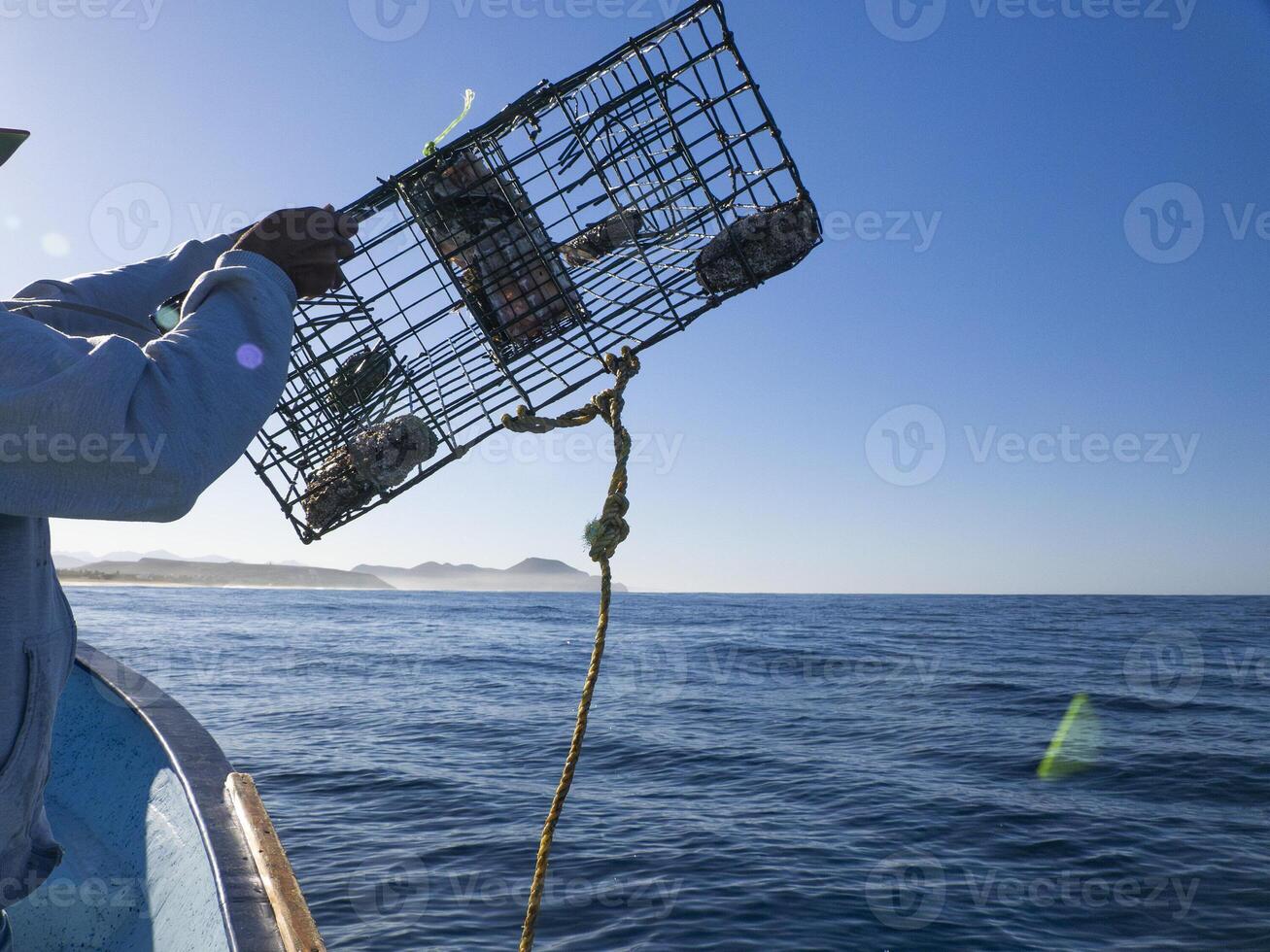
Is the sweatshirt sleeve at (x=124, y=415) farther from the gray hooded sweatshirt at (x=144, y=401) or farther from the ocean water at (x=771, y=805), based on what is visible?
the ocean water at (x=771, y=805)

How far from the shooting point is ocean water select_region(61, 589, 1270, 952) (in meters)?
5.95

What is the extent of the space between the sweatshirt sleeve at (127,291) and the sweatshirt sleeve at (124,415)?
0.65 meters

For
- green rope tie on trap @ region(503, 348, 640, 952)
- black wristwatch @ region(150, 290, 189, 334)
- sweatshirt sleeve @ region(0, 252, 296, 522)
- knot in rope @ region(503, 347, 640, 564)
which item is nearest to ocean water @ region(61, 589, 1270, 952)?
green rope tie on trap @ region(503, 348, 640, 952)

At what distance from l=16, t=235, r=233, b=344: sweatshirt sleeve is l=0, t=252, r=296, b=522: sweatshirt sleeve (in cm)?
65

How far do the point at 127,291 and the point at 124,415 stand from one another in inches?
37.5

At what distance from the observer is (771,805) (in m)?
8.59

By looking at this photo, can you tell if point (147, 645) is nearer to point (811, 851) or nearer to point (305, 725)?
point (305, 725)

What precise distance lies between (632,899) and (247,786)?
3.81 meters

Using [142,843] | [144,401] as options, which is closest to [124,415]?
[144,401]

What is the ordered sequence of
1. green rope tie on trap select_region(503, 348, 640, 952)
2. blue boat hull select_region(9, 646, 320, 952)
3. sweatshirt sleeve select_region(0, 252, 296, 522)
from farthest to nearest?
blue boat hull select_region(9, 646, 320, 952)
green rope tie on trap select_region(503, 348, 640, 952)
sweatshirt sleeve select_region(0, 252, 296, 522)

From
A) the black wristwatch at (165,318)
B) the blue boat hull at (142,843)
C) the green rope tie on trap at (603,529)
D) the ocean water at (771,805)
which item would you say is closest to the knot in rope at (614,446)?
the green rope tie on trap at (603,529)

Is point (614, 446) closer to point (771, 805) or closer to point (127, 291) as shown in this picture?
point (127, 291)

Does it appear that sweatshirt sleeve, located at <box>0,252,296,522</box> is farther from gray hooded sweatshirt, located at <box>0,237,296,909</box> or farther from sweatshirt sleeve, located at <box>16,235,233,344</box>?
sweatshirt sleeve, located at <box>16,235,233,344</box>

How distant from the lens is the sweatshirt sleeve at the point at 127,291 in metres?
1.59
